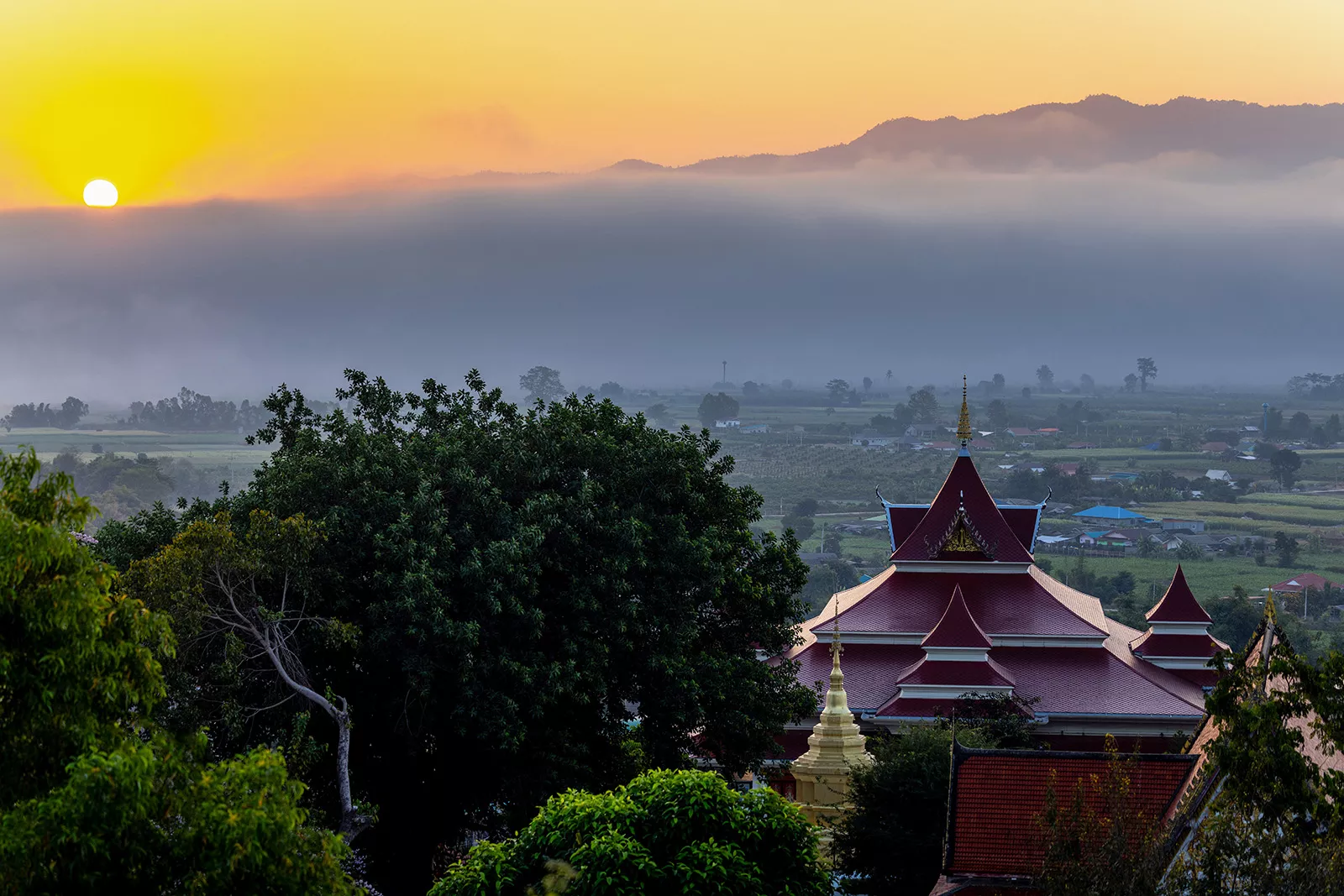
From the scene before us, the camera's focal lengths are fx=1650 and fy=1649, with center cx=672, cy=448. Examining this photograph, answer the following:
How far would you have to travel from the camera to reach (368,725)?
2789cm

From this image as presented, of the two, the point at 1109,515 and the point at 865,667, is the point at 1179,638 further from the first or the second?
the point at 1109,515

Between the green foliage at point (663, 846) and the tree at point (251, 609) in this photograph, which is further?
the tree at point (251, 609)

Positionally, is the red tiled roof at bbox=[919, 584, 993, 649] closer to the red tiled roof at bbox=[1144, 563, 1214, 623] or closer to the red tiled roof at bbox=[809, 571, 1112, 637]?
the red tiled roof at bbox=[809, 571, 1112, 637]

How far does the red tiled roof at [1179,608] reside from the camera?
136 feet

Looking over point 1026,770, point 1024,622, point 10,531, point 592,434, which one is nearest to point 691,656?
point 592,434

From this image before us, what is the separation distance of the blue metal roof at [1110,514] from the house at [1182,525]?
121 inches

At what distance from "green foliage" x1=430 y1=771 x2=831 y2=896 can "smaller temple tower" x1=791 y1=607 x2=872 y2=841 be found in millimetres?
11012

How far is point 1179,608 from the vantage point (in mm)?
41688

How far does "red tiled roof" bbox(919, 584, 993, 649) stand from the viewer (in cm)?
3753

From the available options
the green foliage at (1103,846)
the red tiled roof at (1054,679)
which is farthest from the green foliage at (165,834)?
the red tiled roof at (1054,679)

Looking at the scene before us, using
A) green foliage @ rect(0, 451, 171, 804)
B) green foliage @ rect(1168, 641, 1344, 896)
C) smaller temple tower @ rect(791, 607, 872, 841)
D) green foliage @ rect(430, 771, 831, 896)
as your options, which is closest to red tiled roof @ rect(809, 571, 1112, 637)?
smaller temple tower @ rect(791, 607, 872, 841)

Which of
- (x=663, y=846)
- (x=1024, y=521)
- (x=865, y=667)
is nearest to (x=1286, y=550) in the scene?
(x=1024, y=521)

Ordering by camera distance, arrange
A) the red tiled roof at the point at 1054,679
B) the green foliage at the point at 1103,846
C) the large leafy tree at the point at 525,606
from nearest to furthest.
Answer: the green foliage at the point at 1103,846
the large leafy tree at the point at 525,606
the red tiled roof at the point at 1054,679

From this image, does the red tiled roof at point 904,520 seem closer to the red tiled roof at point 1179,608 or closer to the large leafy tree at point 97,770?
the red tiled roof at point 1179,608
